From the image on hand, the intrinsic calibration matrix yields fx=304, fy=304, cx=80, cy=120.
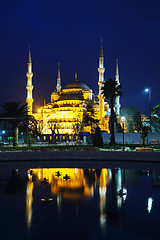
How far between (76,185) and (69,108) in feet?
225

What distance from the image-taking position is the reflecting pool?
6719 mm

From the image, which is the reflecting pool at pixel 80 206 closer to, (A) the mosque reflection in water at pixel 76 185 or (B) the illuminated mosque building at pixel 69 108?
(A) the mosque reflection in water at pixel 76 185

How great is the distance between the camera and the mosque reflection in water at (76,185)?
30.6 ft

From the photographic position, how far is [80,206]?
8.77m

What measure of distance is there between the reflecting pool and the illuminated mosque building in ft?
177

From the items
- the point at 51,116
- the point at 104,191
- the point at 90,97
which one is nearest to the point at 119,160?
the point at 104,191

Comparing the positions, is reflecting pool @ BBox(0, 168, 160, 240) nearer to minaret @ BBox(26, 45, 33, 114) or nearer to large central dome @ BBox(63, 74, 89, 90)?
minaret @ BBox(26, 45, 33, 114)

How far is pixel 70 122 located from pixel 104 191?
65282 mm

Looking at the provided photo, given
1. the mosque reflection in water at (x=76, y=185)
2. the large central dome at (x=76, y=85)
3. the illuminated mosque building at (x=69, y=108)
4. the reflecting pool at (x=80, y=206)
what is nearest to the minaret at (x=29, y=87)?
the illuminated mosque building at (x=69, y=108)

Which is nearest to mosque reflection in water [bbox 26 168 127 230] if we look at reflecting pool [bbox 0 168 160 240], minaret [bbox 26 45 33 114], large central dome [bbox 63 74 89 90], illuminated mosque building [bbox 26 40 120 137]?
reflecting pool [bbox 0 168 160 240]

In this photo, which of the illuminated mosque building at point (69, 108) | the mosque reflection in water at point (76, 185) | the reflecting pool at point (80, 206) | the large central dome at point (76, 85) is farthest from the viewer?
the large central dome at point (76, 85)

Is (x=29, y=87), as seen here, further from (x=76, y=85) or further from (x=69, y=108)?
(x=76, y=85)

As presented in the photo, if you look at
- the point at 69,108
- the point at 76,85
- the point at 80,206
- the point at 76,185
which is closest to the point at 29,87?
the point at 69,108

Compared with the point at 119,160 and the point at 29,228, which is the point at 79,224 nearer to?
the point at 29,228
